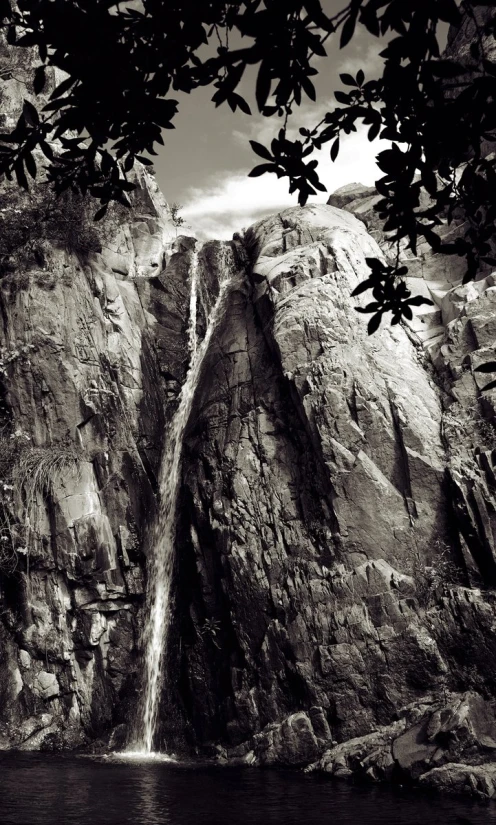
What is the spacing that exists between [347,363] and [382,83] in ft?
49.3

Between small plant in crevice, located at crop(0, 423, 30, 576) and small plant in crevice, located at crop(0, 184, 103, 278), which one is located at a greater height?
small plant in crevice, located at crop(0, 184, 103, 278)

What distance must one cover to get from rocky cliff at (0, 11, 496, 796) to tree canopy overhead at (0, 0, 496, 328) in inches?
463

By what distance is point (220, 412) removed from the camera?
21297 millimetres

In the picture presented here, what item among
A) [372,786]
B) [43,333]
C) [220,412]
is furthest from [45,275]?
[372,786]

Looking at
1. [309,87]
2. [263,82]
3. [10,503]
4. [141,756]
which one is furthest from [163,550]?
[263,82]

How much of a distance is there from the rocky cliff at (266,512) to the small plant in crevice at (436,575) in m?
0.05

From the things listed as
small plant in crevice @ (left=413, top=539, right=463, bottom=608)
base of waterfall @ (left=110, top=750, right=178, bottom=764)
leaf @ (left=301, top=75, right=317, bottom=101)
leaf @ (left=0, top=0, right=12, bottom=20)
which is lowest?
base of waterfall @ (left=110, top=750, right=178, bottom=764)

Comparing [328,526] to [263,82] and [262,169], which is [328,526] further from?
[263,82]

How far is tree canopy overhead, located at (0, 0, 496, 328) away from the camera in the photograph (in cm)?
448

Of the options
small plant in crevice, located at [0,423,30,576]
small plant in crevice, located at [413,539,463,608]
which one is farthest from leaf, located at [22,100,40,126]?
small plant in crevice, located at [0,423,30,576]

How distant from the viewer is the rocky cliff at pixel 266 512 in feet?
53.6

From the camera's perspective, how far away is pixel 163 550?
834 inches

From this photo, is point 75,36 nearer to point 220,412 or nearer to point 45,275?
point 220,412

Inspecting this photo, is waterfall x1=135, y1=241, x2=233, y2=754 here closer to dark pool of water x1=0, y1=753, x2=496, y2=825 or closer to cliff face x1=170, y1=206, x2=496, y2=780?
cliff face x1=170, y1=206, x2=496, y2=780
